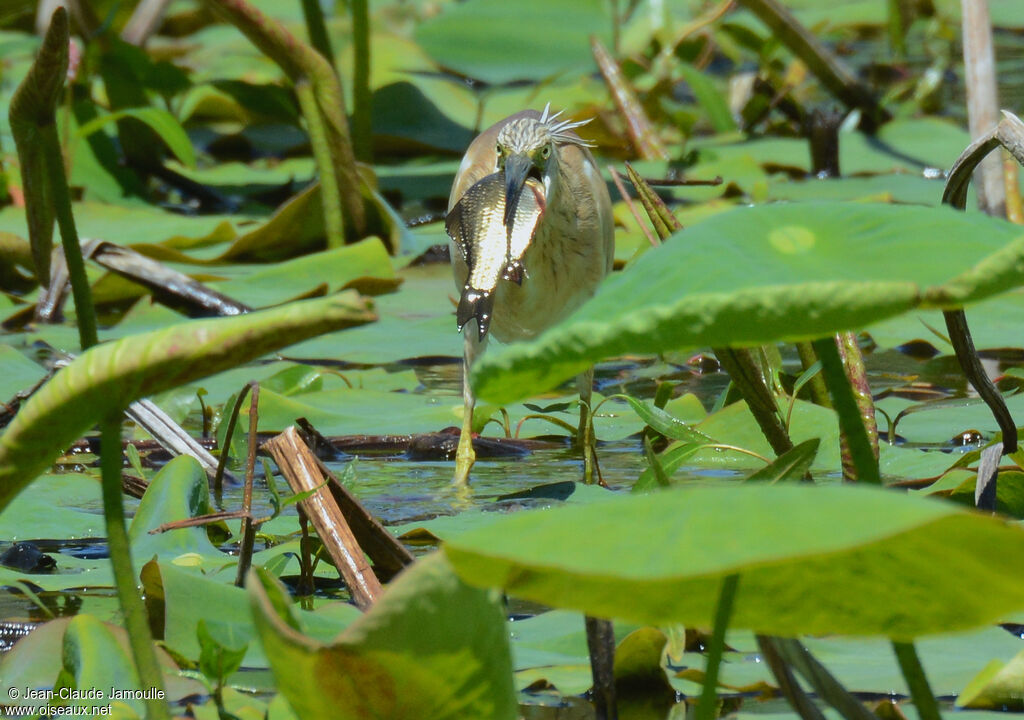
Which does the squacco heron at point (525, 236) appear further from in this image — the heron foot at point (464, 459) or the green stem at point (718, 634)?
the green stem at point (718, 634)

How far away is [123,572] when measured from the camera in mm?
1103

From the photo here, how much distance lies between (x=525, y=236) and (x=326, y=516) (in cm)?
129

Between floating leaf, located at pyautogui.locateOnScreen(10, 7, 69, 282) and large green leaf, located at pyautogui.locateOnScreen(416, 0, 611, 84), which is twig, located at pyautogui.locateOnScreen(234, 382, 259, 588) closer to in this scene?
floating leaf, located at pyautogui.locateOnScreen(10, 7, 69, 282)

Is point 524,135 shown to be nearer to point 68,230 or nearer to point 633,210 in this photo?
point 633,210

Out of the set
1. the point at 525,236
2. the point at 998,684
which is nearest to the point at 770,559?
the point at 998,684

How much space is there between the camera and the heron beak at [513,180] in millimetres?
2875

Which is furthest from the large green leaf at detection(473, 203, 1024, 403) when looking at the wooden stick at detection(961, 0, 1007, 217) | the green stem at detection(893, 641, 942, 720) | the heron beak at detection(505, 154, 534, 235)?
the wooden stick at detection(961, 0, 1007, 217)

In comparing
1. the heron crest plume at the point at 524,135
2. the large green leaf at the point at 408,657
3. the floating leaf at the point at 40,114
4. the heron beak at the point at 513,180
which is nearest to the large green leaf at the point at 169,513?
the floating leaf at the point at 40,114

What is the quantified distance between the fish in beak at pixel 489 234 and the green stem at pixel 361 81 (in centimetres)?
223

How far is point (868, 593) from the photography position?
108 cm

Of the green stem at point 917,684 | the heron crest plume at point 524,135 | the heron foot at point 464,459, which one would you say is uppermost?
the heron crest plume at point 524,135

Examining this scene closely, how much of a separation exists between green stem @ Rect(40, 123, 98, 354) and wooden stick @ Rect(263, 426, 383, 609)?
0.34 metres

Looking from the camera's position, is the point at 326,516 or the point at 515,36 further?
the point at 515,36

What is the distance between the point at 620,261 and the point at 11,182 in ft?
7.93
